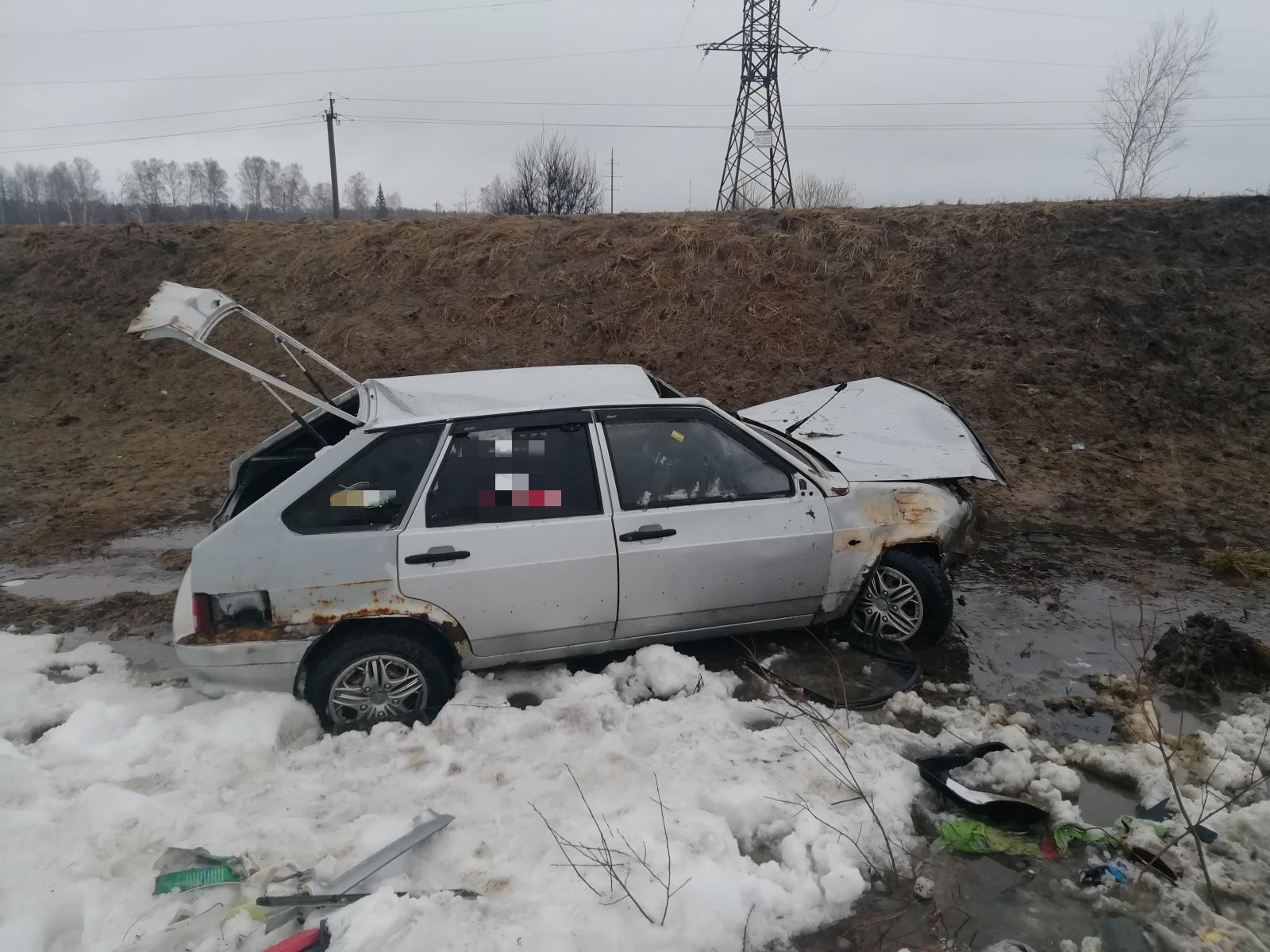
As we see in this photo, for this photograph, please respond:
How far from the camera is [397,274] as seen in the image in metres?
13.1

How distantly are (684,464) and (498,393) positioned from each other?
1.17 m

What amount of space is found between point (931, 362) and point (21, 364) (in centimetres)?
1424

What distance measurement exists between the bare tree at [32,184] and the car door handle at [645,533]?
9180cm


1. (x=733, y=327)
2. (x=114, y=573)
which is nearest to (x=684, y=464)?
A: (x=114, y=573)

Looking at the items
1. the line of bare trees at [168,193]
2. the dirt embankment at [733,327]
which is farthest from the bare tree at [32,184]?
the dirt embankment at [733,327]

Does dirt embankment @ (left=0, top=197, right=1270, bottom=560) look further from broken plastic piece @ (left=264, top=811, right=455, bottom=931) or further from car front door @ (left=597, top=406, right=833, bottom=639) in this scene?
broken plastic piece @ (left=264, top=811, right=455, bottom=931)

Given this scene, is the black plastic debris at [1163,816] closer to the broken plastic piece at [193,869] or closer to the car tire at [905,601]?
the car tire at [905,601]

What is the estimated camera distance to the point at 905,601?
14.8 feet

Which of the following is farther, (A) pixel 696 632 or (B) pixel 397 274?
(B) pixel 397 274

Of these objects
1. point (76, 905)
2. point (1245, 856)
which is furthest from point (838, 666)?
point (76, 905)

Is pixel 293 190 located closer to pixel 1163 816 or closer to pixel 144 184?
pixel 144 184

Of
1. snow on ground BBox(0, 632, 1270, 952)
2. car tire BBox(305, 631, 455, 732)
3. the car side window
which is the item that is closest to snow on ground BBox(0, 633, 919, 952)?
snow on ground BBox(0, 632, 1270, 952)

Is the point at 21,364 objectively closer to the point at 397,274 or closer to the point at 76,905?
the point at 397,274

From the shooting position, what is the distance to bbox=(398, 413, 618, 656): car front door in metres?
3.73
